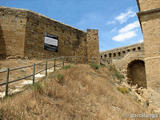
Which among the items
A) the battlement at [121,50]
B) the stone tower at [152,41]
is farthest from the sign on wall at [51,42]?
the battlement at [121,50]

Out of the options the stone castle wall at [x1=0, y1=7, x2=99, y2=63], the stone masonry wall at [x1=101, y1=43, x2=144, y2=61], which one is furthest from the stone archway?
the stone masonry wall at [x1=101, y1=43, x2=144, y2=61]

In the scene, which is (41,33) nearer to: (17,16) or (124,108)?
(17,16)

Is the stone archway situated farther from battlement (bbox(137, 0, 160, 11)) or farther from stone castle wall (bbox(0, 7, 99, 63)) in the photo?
stone castle wall (bbox(0, 7, 99, 63))

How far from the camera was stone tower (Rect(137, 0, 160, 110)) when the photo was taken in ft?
27.2

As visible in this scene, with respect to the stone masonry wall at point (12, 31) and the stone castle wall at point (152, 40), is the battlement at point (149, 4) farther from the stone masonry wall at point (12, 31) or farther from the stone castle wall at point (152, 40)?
the stone masonry wall at point (12, 31)

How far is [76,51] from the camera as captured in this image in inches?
607

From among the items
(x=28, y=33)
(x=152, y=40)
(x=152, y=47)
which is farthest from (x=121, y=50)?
(x=28, y=33)

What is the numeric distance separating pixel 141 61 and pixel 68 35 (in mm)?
7820

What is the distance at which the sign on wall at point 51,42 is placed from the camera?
13.0 m

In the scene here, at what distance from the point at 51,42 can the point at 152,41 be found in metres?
8.79

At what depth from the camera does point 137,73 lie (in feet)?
41.6

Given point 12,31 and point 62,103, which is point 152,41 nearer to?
point 62,103

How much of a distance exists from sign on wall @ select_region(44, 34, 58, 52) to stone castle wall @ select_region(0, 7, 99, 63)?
0.30m

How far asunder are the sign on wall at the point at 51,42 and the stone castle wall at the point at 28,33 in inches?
11.9
